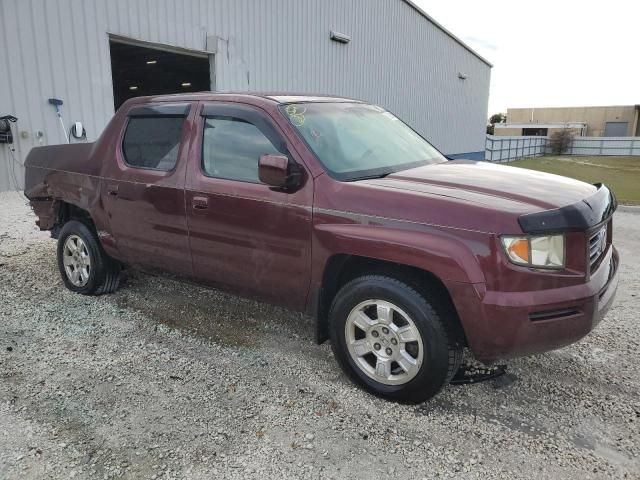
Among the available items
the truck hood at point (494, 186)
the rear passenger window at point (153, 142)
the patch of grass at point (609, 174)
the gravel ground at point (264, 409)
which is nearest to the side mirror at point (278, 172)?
the truck hood at point (494, 186)

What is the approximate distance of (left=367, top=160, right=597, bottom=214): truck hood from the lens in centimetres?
281

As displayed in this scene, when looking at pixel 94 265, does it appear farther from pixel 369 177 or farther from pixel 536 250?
pixel 536 250

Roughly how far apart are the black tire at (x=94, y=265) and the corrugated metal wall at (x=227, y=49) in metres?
4.10

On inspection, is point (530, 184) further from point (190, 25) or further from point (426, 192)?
point (190, 25)

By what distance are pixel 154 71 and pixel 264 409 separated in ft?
58.8

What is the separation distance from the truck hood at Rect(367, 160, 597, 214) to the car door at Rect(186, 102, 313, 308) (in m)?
0.64

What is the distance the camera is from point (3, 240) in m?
7.20

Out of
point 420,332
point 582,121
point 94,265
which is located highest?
point 582,121

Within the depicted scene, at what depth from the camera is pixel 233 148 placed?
372 cm

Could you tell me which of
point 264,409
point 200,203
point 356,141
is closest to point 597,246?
point 356,141

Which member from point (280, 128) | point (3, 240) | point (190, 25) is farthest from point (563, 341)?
point (190, 25)

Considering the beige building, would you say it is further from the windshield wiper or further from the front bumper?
the front bumper

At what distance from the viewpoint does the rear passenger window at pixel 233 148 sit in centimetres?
358

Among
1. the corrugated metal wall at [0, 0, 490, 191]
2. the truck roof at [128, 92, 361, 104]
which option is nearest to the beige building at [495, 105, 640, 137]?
the corrugated metal wall at [0, 0, 490, 191]
